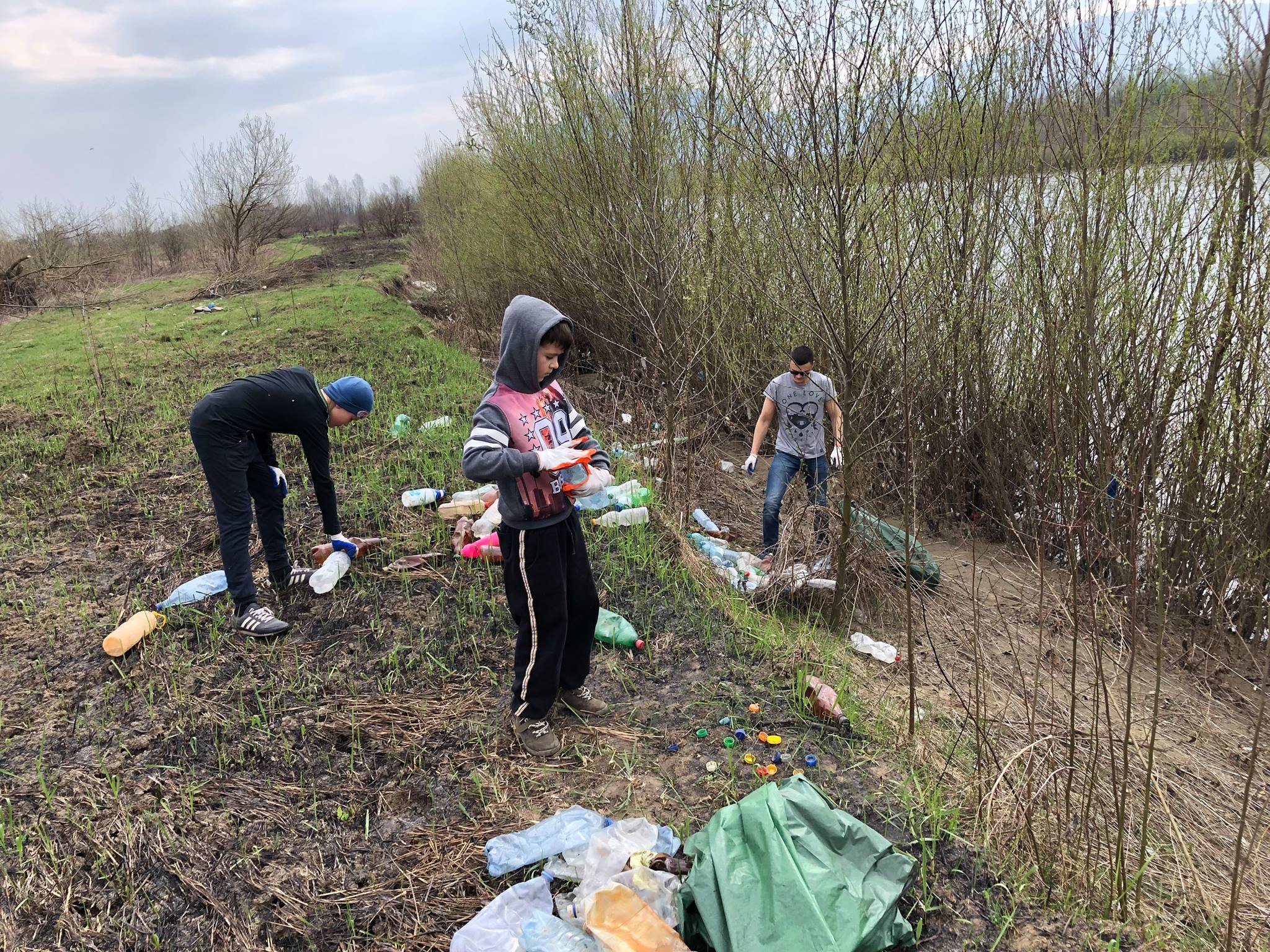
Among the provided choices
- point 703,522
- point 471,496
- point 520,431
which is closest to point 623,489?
point 703,522

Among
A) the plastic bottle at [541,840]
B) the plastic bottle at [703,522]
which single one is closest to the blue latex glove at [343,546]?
the plastic bottle at [541,840]

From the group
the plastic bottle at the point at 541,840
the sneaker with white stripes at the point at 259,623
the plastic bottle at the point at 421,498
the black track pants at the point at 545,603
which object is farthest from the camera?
the plastic bottle at the point at 421,498

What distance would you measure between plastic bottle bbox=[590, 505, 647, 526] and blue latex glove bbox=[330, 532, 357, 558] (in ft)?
4.85

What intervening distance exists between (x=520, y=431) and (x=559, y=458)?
0.60 ft

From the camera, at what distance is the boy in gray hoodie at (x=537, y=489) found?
2408 millimetres

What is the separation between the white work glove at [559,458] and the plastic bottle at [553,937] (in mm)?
1302

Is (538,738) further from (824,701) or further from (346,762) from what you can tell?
(824,701)

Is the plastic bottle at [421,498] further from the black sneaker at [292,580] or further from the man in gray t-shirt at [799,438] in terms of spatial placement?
the man in gray t-shirt at [799,438]

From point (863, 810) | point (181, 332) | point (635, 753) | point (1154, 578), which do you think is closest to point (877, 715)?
point (863, 810)

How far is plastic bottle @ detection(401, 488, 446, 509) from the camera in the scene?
4.86m

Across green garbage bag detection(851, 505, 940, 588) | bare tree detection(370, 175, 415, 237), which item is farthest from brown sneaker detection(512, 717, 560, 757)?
bare tree detection(370, 175, 415, 237)

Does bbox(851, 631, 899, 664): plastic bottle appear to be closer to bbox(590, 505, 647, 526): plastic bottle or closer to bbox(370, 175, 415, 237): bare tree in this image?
bbox(590, 505, 647, 526): plastic bottle

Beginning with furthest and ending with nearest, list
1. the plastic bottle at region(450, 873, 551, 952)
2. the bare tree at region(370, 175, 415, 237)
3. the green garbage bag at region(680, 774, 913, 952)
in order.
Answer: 1. the bare tree at region(370, 175, 415, 237)
2. the plastic bottle at region(450, 873, 551, 952)
3. the green garbage bag at region(680, 774, 913, 952)

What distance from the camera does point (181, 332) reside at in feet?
40.9
